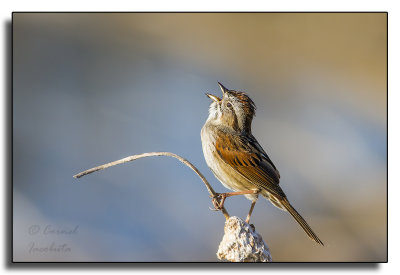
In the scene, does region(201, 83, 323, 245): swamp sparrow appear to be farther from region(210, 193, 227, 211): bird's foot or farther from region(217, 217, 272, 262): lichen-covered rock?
region(217, 217, 272, 262): lichen-covered rock

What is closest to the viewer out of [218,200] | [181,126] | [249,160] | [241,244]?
[241,244]

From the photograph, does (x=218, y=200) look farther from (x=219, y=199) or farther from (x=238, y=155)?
(x=238, y=155)

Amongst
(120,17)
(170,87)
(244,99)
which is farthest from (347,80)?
(120,17)

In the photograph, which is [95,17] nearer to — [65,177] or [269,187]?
[65,177]

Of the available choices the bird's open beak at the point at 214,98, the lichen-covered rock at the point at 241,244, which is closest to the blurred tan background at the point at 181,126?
the bird's open beak at the point at 214,98

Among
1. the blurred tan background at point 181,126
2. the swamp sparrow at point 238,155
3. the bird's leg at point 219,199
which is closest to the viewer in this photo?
the bird's leg at point 219,199

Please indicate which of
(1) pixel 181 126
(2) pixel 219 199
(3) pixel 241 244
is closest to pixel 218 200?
(2) pixel 219 199

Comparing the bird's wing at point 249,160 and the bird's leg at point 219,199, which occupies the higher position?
the bird's wing at point 249,160

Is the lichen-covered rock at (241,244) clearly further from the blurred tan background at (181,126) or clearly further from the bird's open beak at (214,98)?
the bird's open beak at (214,98)
